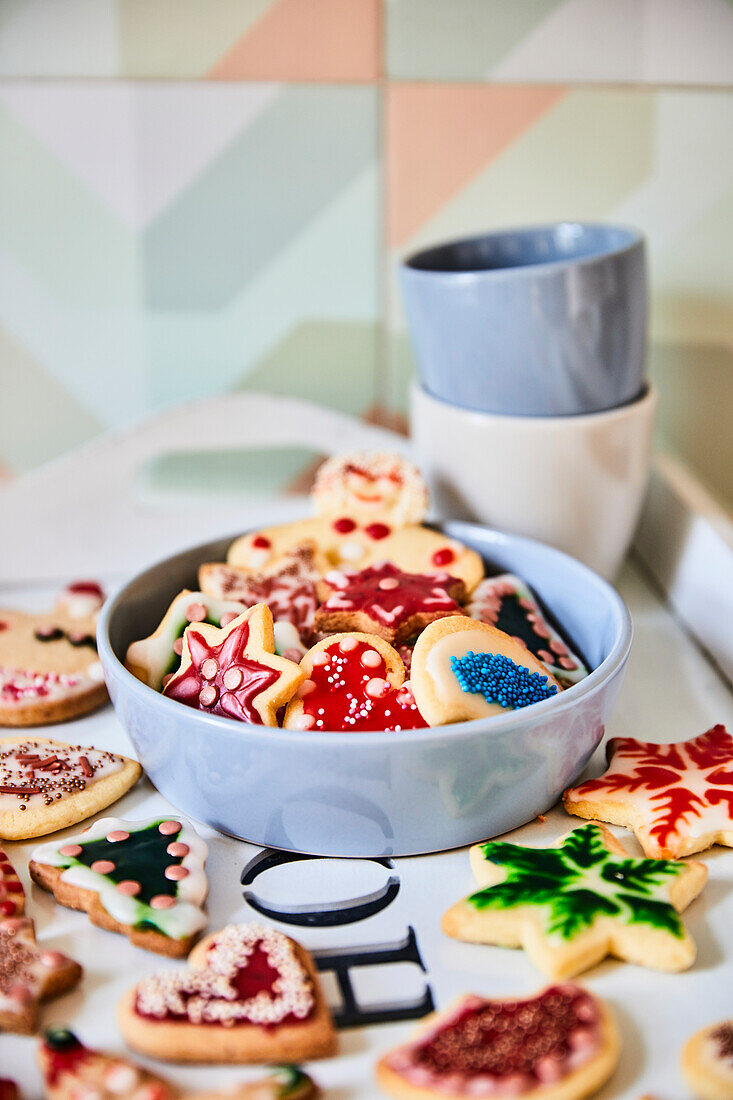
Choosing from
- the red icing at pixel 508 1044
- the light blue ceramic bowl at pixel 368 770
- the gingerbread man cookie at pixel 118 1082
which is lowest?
the gingerbread man cookie at pixel 118 1082

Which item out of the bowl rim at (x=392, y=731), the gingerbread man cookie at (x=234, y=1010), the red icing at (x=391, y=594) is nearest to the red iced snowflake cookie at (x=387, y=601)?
the red icing at (x=391, y=594)

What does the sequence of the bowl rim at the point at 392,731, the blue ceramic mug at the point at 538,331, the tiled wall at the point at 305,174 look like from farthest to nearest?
the tiled wall at the point at 305,174
the blue ceramic mug at the point at 538,331
the bowl rim at the point at 392,731

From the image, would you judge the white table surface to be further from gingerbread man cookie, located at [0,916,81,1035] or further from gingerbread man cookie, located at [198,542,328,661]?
gingerbread man cookie, located at [198,542,328,661]

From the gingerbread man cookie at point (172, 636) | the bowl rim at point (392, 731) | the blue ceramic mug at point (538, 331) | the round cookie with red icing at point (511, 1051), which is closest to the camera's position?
the round cookie with red icing at point (511, 1051)

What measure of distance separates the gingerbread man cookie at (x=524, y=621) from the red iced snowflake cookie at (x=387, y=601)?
18mm

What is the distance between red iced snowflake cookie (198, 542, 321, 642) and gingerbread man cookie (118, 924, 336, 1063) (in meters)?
0.22

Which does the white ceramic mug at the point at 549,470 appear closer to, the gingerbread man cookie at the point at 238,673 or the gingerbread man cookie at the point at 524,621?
the gingerbread man cookie at the point at 524,621

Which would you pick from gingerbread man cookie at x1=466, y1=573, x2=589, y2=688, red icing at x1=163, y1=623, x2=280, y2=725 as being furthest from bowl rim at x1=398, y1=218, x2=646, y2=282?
red icing at x1=163, y1=623, x2=280, y2=725

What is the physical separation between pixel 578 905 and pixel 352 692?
16 centimetres

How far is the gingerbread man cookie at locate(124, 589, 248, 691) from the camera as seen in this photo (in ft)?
2.01

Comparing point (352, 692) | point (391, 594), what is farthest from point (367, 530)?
point (352, 692)

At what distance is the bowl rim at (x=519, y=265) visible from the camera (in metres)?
0.71

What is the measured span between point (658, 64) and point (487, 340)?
39 cm

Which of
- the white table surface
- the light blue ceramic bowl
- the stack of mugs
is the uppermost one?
the stack of mugs
